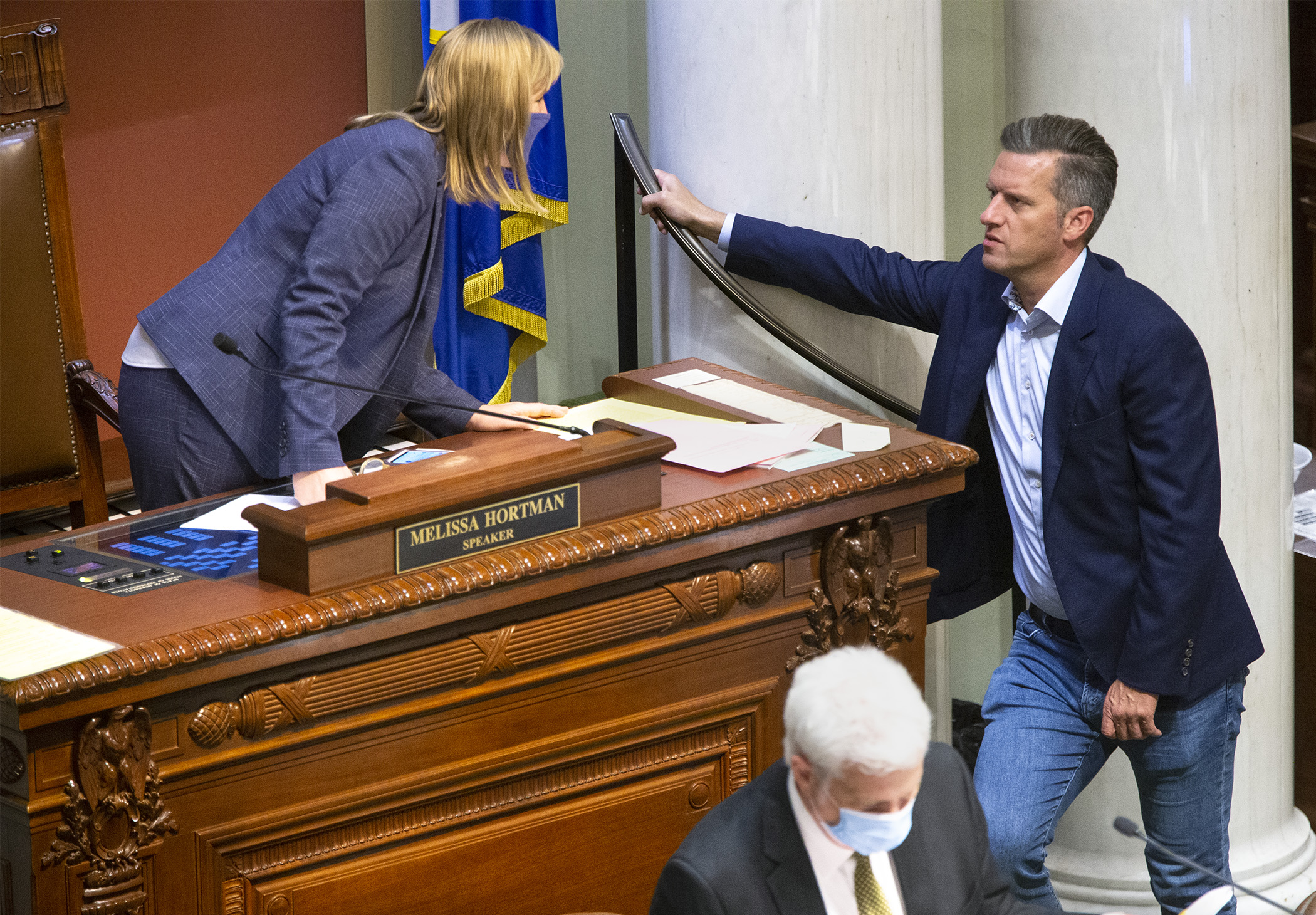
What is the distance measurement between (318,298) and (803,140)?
1.10m

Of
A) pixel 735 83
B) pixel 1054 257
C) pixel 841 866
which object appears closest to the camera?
pixel 841 866

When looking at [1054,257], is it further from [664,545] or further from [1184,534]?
[664,545]

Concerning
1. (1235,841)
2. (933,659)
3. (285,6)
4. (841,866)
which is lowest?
(1235,841)

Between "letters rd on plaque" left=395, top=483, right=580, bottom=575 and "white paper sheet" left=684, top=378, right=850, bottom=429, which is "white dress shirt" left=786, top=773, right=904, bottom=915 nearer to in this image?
"letters rd on plaque" left=395, top=483, right=580, bottom=575

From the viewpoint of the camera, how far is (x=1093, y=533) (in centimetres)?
263

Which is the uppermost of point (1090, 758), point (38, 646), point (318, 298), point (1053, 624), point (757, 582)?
point (318, 298)

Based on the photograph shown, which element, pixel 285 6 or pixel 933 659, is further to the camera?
pixel 285 6

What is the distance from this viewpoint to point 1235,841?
139 inches

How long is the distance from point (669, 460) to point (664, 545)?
294mm

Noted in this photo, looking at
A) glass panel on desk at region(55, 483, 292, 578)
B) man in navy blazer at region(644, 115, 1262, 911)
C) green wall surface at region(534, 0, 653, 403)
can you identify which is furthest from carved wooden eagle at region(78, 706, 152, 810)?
green wall surface at region(534, 0, 653, 403)

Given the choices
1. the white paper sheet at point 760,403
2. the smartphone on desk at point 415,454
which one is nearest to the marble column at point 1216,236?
the white paper sheet at point 760,403

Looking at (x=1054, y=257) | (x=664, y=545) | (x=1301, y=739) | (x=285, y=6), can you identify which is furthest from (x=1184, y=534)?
(x=285, y=6)

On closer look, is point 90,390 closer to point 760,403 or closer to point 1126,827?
point 760,403

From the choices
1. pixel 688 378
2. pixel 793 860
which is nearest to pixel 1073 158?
pixel 688 378
